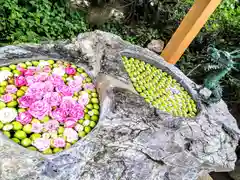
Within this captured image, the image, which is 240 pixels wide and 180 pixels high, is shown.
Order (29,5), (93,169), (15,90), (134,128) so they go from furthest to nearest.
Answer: (29,5) < (134,128) < (15,90) < (93,169)

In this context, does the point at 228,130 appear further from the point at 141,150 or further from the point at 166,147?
the point at 141,150

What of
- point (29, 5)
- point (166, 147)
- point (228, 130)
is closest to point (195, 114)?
point (228, 130)

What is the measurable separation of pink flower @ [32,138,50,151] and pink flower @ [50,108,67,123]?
20 cm

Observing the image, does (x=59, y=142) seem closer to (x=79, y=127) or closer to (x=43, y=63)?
(x=79, y=127)

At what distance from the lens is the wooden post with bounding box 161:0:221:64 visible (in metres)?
3.13

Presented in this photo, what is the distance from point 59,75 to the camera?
2012 mm

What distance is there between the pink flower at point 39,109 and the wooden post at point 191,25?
2.30 metres

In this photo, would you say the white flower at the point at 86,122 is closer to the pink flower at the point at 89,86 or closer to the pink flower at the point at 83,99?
the pink flower at the point at 83,99

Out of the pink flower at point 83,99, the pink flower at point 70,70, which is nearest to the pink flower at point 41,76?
the pink flower at point 70,70

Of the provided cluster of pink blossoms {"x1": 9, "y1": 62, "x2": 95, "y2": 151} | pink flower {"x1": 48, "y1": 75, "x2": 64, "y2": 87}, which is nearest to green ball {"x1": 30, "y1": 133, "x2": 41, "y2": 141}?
cluster of pink blossoms {"x1": 9, "y1": 62, "x2": 95, "y2": 151}

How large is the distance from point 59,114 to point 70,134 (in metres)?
0.18

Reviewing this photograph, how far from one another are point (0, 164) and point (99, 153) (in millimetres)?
594

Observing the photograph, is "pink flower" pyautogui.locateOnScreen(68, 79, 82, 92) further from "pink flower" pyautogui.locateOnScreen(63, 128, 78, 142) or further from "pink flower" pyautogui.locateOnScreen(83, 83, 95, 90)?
"pink flower" pyautogui.locateOnScreen(63, 128, 78, 142)

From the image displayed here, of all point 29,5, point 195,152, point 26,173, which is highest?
point 195,152
